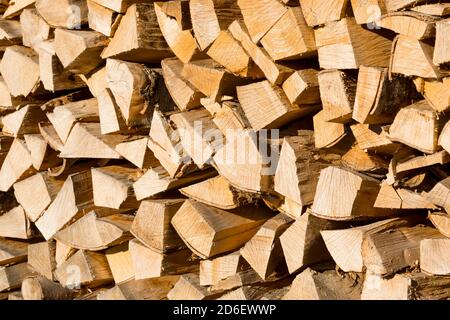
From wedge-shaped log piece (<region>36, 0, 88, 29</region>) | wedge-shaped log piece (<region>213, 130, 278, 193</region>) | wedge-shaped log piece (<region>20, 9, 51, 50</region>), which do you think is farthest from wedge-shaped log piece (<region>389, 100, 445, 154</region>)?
wedge-shaped log piece (<region>20, 9, 51, 50</region>)

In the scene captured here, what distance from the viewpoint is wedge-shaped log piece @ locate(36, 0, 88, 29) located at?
8.64 feet

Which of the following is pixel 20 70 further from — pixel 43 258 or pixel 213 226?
pixel 213 226

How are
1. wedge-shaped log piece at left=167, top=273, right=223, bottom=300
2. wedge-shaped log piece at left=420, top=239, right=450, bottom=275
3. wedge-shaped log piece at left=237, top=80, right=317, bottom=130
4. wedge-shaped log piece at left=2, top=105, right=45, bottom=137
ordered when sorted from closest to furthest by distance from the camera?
wedge-shaped log piece at left=420, top=239, right=450, bottom=275, wedge-shaped log piece at left=237, top=80, right=317, bottom=130, wedge-shaped log piece at left=167, top=273, right=223, bottom=300, wedge-shaped log piece at left=2, top=105, right=45, bottom=137

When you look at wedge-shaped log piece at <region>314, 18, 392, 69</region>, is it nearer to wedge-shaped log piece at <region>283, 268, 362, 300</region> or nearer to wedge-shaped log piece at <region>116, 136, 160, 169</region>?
wedge-shaped log piece at <region>283, 268, 362, 300</region>

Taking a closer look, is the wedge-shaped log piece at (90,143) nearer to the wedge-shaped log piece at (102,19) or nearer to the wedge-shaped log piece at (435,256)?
the wedge-shaped log piece at (102,19)

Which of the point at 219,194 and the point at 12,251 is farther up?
the point at 219,194

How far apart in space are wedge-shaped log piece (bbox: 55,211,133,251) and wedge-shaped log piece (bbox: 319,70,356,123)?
893 mm

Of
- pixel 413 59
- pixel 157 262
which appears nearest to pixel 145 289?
pixel 157 262

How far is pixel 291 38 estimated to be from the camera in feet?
6.49

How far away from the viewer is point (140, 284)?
8.18 feet

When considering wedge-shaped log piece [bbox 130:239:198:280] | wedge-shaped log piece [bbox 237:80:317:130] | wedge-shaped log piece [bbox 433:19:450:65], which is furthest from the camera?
wedge-shaped log piece [bbox 130:239:198:280]

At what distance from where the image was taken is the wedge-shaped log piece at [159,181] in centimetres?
235

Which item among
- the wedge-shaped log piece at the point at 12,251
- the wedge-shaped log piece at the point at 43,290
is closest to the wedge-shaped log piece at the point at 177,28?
the wedge-shaped log piece at the point at 43,290

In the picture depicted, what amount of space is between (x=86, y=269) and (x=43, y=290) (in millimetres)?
234
